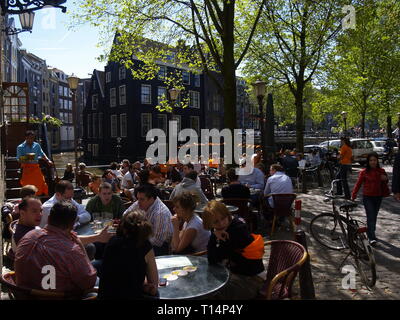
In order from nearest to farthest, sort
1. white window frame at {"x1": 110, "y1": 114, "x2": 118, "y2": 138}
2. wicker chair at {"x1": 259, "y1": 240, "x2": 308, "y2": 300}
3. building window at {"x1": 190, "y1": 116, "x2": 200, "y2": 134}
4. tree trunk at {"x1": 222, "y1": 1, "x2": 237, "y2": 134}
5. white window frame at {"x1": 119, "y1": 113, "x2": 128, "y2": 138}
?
wicker chair at {"x1": 259, "y1": 240, "x2": 308, "y2": 300} → tree trunk at {"x1": 222, "y1": 1, "x2": 237, "y2": 134} → white window frame at {"x1": 119, "y1": 113, "x2": 128, "y2": 138} → white window frame at {"x1": 110, "y1": 114, "x2": 118, "y2": 138} → building window at {"x1": 190, "y1": 116, "x2": 200, "y2": 134}

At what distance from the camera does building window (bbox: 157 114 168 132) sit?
4309 cm

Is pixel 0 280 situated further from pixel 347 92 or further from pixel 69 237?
pixel 347 92

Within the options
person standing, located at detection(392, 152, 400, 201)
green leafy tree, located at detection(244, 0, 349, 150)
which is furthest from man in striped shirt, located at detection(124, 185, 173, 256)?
green leafy tree, located at detection(244, 0, 349, 150)

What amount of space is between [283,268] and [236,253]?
505 millimetres

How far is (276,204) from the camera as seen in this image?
7910 mm

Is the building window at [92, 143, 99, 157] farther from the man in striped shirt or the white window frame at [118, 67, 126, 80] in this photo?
the man in striped shirt

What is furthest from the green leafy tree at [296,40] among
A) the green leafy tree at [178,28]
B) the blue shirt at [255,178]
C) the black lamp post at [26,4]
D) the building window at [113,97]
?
the building window at [113,97]

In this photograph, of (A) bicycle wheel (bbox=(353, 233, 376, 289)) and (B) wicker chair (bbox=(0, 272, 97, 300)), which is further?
(A) bicycle wheel (bbox=(353, 233, 376, 289))

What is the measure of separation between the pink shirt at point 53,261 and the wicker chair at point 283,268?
159cm

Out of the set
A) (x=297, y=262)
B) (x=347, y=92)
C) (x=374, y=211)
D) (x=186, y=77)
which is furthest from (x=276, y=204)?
(x=186, y=77)

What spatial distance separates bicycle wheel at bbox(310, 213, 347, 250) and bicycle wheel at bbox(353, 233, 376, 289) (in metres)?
1.09

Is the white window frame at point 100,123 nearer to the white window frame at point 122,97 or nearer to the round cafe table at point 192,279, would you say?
the white window frame at point 122,97

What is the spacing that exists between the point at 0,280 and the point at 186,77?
44.5 metres
